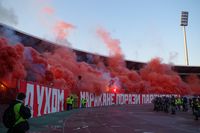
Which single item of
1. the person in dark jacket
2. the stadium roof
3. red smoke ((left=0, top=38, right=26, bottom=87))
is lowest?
the person in dark jacket

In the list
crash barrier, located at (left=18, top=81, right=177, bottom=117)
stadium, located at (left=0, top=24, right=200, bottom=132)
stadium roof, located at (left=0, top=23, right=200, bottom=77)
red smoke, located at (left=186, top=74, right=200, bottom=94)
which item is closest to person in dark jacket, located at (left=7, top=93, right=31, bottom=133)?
stadium, located at (left=0, top=24, right=200, bottom=132)

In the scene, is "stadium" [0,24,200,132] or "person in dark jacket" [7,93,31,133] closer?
"person in dark jacket" [7,93,31,133]

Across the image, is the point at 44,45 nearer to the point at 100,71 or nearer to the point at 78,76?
the point at 78,76

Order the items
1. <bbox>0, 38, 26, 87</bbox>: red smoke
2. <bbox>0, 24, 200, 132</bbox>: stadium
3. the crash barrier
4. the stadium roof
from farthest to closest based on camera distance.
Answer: the stadium roof < <bbox>0, 38, 26, 87</bbox>: red smoke < <bbox>0, 24, 200, 132</bbox>: stadium < the crash barrier

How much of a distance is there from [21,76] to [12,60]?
6.23ft

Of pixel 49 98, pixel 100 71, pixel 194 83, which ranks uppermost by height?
pixel 100 71

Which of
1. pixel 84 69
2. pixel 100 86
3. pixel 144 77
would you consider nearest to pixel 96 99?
pixel 100 86

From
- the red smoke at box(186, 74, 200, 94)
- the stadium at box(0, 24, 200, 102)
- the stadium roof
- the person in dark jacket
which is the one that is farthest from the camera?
the red smoke at box(186, 74, 200, 94)

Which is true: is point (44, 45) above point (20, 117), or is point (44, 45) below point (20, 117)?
above

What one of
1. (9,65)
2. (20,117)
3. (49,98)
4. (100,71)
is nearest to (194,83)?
(100,71)

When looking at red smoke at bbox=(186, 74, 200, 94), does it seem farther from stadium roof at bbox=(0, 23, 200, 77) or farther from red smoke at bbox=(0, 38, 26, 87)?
red smoke at bbox=(0, 38, 26, 87)

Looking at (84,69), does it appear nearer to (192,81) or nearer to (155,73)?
(155,73)

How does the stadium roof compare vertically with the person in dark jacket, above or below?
above

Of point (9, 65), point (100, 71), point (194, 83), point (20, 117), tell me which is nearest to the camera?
point (20, 117)
